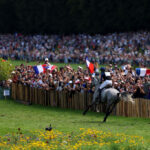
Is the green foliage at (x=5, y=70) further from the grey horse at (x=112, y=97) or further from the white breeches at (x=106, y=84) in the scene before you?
the grey horse at (x=112, y=97)

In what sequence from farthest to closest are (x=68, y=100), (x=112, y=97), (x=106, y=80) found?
1. (x=68, y=100)
2. (x=106, y=80)
3. (x=112, y=97)

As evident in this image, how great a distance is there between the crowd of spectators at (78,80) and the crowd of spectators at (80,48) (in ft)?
34.3

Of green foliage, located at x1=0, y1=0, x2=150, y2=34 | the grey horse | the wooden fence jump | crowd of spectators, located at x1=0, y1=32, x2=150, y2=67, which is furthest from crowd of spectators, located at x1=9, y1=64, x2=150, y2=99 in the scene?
green foliage, located at x1=0, y1=0, x2=150, y2=34

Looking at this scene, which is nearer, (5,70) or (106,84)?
(106,84)

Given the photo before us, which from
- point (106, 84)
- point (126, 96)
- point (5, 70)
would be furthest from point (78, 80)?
point (5, 70)

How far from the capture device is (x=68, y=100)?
2659cm

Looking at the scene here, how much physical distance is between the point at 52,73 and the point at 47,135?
40.3ft

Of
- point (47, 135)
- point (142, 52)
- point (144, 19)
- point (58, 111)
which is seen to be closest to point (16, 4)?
point (144, 19)

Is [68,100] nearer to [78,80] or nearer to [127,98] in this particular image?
[78,80]

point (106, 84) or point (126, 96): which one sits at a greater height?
point (106, 84)

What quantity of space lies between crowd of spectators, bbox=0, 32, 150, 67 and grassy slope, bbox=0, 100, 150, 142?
13.7m

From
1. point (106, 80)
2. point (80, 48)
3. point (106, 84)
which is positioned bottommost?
point (106, 84)

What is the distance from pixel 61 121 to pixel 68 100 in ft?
17.1

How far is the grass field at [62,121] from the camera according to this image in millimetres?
18309
